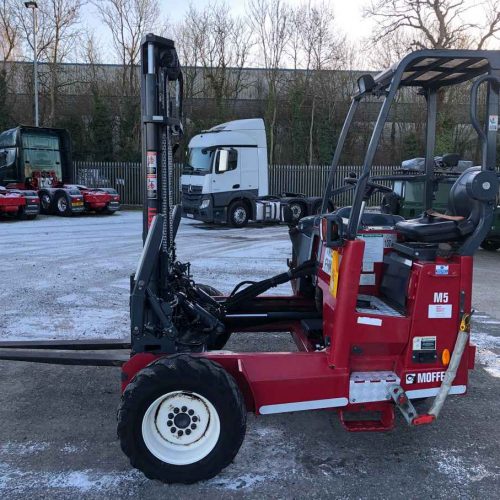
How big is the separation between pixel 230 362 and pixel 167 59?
228cm

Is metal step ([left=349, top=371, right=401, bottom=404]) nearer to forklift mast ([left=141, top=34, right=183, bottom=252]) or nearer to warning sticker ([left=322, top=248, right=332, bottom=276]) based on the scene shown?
warning sticker ([left=322, top=248, right=332, bottom=276])

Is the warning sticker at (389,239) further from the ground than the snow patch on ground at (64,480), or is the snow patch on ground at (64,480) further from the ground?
the warning sticker at (389,239)

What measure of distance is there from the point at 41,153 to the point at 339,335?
22112mm

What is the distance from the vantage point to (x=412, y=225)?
3895 millimetres

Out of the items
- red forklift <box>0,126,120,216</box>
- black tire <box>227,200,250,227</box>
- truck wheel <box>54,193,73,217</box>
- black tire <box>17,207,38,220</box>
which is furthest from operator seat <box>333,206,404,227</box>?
truck wheel <box>54,193,73,217</box>

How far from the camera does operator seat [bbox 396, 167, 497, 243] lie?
3551 millimetres

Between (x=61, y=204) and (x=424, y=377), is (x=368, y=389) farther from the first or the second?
(x=61, y=204)

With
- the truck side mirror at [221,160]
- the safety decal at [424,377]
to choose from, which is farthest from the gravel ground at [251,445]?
the truck side mirror at [221,160]

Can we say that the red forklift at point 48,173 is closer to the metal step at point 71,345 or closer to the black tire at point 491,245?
the black tire at point 491,245

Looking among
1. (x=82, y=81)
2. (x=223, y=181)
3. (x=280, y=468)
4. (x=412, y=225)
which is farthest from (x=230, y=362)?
(x=82, y=81)

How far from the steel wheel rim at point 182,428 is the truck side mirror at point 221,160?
15175mm

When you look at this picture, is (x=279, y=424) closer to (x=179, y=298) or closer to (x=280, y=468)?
(x=280, y=468)

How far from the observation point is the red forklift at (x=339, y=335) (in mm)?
3379

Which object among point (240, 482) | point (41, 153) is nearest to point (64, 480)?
point (240, 482)
